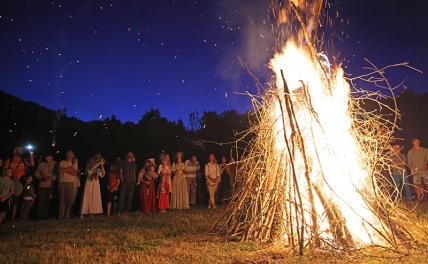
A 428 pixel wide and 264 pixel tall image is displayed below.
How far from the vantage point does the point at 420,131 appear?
60.4 ft

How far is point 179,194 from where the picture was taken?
1329cm

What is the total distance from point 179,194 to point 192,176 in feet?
3.39

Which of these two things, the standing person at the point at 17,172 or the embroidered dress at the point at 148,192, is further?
the embroidered dress at the point at 148,192

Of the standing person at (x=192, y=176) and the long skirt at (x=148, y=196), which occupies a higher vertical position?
the standing person at (x=192, y=176)

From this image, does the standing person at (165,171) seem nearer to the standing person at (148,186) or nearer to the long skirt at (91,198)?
the standing person at (148,186)

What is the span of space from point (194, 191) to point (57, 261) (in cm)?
926

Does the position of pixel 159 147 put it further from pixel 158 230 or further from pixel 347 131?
pixel 347 131

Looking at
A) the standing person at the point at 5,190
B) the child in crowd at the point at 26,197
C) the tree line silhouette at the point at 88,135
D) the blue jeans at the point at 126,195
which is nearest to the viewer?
the standing person at the point at 5,190

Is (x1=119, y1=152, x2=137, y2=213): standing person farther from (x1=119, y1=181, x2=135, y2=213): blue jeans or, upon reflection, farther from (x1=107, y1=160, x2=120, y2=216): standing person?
(x1=107, y1=160, x2=120, y2=216): standing person

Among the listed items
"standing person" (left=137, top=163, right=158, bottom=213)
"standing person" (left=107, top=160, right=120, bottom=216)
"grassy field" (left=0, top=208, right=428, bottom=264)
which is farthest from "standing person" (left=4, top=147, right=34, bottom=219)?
"standing person" (left=137, top=163, right=158, bottom=213)

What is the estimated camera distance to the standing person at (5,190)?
29.3 feet

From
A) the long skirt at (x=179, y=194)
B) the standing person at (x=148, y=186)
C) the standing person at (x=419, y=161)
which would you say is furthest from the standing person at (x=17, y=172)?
the standing person at (x=419, y=161)

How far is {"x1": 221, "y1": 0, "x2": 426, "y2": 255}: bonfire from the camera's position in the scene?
18.4 feet

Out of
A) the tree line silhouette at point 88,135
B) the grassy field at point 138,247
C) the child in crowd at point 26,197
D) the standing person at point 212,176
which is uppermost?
the tree line silhouette at point 88,135
